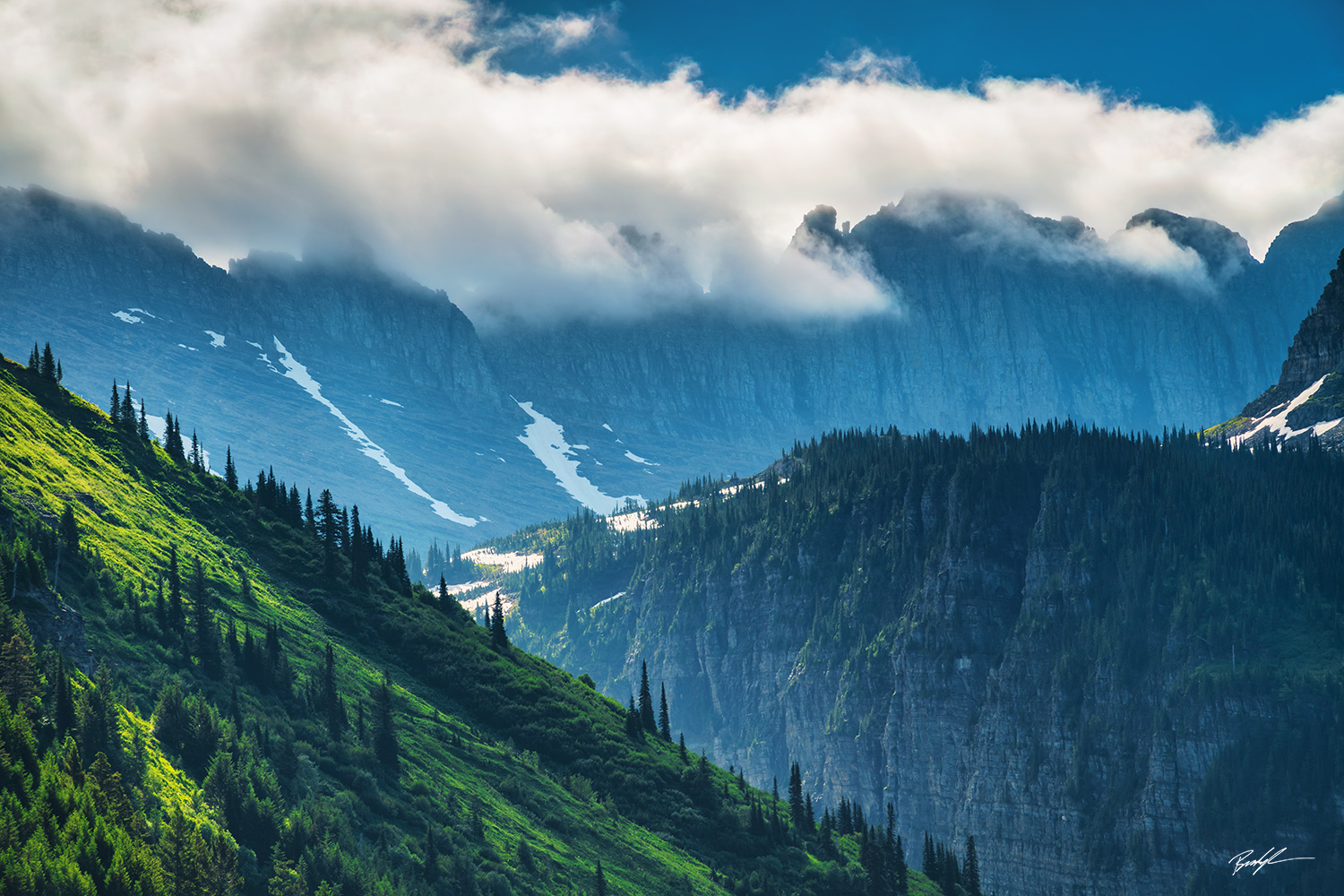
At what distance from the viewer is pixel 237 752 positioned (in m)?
128

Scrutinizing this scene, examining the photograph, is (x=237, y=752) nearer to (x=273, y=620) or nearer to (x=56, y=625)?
(x=56, y=625)

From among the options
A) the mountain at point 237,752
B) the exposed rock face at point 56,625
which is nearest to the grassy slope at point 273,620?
the mountain at point 237,752

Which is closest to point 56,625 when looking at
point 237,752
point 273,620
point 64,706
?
point 64,706

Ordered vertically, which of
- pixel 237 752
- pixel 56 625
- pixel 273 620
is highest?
pixel 273 620

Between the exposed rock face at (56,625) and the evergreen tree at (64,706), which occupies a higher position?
the exposed rock face at (56,625)

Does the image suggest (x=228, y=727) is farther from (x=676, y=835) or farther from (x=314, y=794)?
(x=676, y=835)

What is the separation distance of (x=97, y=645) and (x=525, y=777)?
62.3 meters

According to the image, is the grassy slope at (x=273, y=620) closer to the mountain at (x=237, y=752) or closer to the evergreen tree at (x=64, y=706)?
the mountain at (x=237, y=752)

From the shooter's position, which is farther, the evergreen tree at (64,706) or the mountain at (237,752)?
the evergreen tree at (64,706)

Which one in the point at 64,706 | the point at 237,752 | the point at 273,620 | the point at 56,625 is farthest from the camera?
the point at 273,620

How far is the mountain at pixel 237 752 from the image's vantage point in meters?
106

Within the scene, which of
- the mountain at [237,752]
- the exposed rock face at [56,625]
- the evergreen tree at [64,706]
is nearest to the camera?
the mountain at [237,752]

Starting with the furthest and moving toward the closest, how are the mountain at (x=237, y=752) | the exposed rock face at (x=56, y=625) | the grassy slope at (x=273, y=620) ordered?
the grassy slope at (x=273, y=620), the exposed rock face at (x=56, y=625), the mountain at (x=237, y=752)

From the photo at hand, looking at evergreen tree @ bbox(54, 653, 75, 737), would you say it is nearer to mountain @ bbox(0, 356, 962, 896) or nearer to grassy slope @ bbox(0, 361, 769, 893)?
mountain @ bbox(0, 356, 962, 896)
